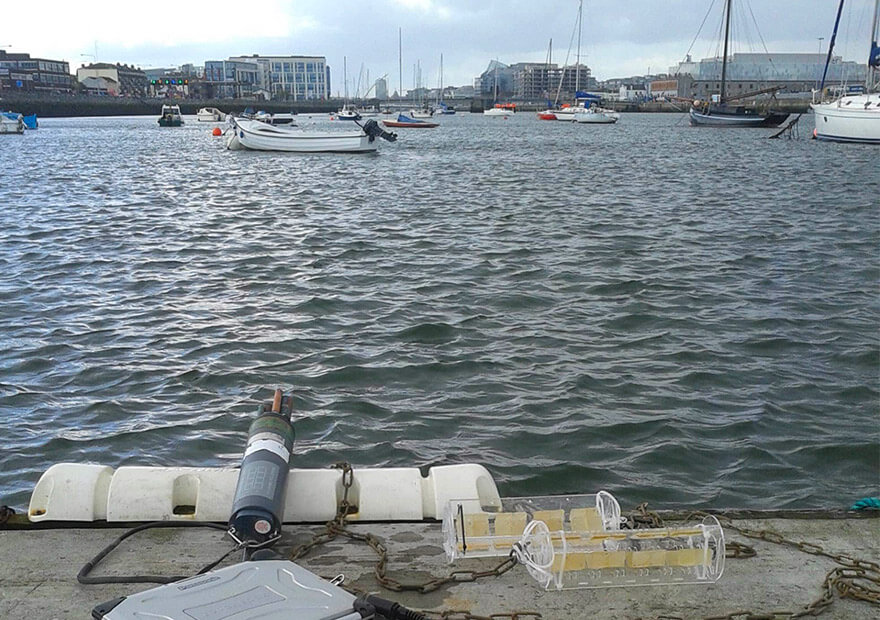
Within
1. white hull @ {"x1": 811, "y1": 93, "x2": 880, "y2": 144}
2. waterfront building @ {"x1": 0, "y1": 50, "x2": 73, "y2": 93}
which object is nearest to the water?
white hull @ {"x1": 811, "y1": 93, "x2": 880, "y2": 144}

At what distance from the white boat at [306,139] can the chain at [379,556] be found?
122 ft

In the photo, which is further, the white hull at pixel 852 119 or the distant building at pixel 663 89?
the distant building at pixel 663 89

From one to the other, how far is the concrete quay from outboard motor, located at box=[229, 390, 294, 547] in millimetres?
111

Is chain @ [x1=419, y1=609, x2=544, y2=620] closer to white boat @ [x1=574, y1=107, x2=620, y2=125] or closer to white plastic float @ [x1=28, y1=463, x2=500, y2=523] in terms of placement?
white plastic float @ [x1=28, y1=463, x2=500, y2=523]

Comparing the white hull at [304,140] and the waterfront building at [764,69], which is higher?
the waterfront building at [764,69]

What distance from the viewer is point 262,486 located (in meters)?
3.84

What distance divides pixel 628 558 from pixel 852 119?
151 ft

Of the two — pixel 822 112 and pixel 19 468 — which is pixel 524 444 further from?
pixel 822 112

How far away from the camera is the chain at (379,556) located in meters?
3.40

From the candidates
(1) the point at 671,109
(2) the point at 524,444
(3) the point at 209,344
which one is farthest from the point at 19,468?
(1) the point at 671,109

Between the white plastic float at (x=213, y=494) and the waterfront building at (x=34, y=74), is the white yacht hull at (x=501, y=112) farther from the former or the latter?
the white plastic float at (x=213, y=494)

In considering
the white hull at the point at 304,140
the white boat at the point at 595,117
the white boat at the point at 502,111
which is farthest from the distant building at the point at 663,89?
the white hull at the point at 304,140

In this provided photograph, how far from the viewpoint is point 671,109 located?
476ft

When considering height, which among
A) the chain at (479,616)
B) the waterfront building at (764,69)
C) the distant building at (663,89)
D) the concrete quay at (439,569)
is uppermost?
the waterfront building at (764,69)
